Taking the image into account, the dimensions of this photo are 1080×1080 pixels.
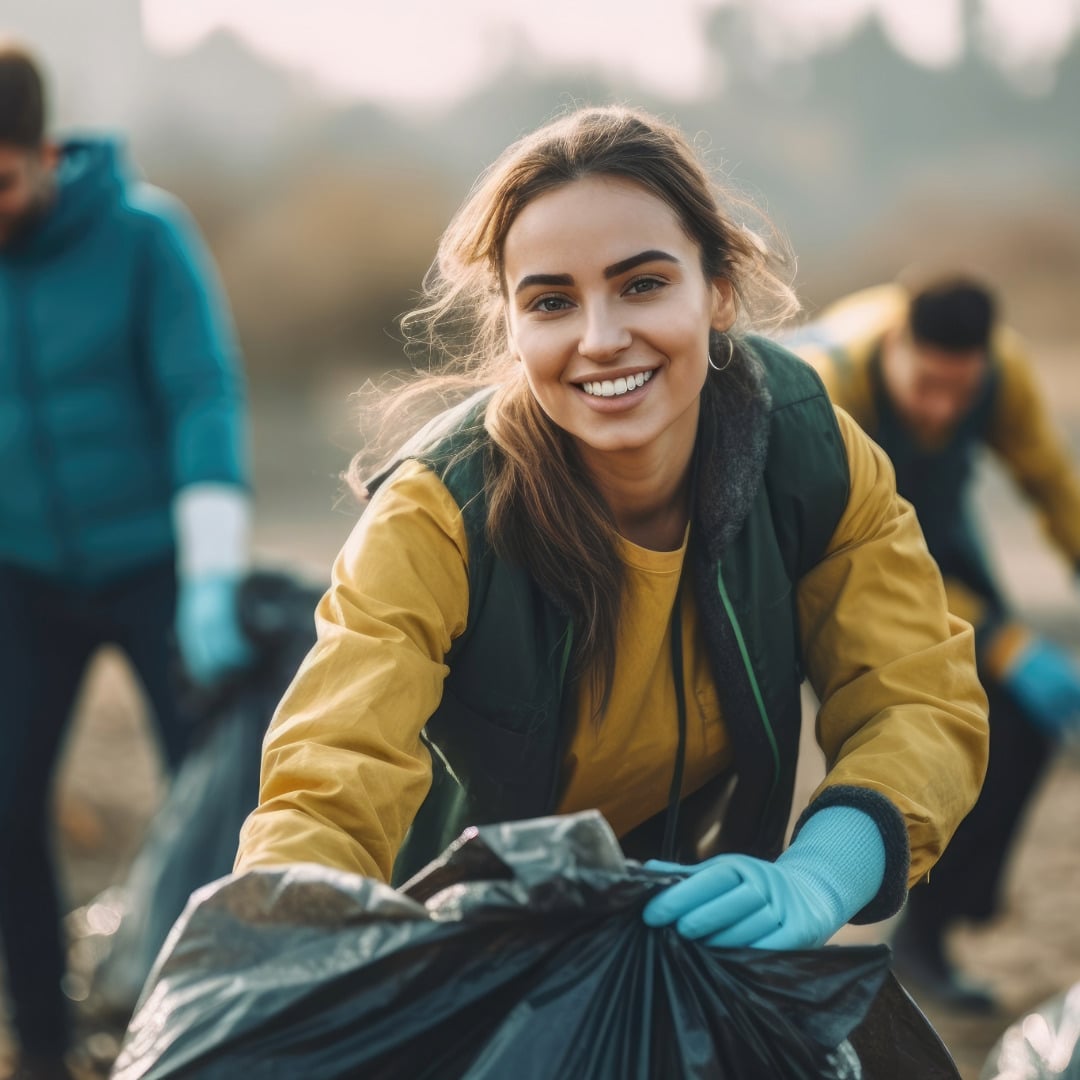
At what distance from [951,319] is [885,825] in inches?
71.8

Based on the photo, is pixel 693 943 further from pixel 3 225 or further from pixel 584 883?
pixel 3 225

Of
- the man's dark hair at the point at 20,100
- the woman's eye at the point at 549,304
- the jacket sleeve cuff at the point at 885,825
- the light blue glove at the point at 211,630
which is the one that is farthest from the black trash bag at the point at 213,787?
the jacket sleeve cuff at the point at 885,825

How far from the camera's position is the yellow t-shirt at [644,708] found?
1617mm

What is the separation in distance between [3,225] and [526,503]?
1661mm

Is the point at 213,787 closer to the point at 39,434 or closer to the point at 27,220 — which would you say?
the point at 39,434

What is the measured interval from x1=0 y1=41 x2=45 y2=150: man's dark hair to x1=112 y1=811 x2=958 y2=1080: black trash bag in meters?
1.90

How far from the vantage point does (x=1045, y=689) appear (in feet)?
10.5

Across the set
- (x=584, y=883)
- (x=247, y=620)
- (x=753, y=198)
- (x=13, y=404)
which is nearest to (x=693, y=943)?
(x=584, y=883)

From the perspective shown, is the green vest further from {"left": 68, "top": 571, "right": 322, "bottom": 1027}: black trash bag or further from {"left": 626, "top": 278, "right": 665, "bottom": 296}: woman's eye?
{"left": 68, "top": 571, "right": 322, "bottom": 1027}: black trash bag

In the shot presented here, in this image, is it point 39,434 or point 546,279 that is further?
point 39,434

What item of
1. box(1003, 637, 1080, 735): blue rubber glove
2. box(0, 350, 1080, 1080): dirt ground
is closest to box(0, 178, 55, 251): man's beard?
box(0, 350, 1080, 1080): dirt ground

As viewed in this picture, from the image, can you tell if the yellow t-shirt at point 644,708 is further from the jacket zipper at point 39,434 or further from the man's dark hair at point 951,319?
the man's dark hair at point 951,319

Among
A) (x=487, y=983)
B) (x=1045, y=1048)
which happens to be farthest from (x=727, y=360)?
(x=1045, y=1048)

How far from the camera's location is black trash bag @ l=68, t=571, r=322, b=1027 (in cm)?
285
